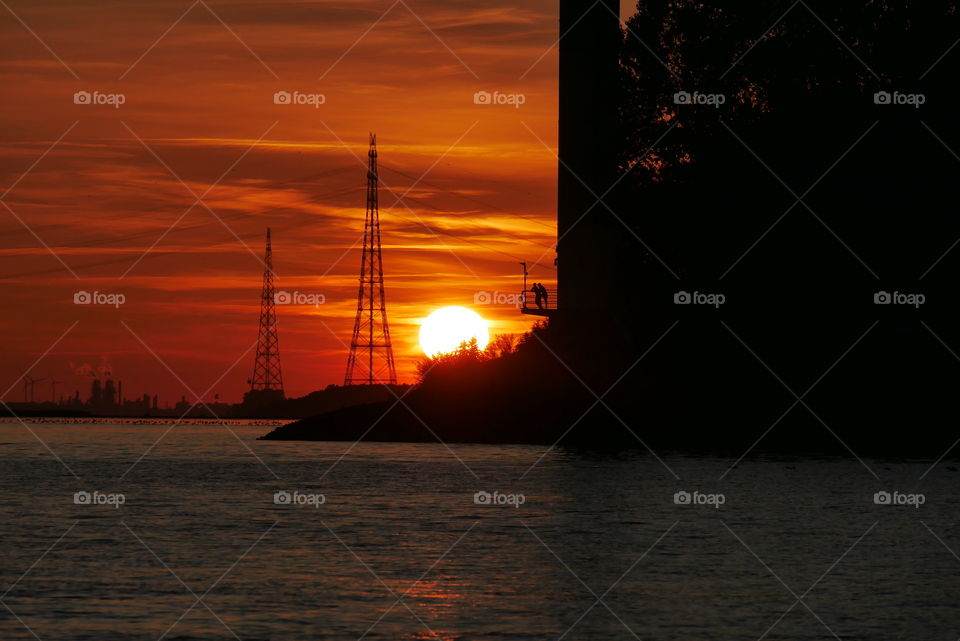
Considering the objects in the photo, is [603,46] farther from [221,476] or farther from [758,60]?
[221,476]

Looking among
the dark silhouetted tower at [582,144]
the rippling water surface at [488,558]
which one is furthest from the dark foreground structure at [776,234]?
the rippling water surface at [488,558]

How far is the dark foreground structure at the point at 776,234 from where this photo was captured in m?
82.1

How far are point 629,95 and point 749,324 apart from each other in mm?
18952

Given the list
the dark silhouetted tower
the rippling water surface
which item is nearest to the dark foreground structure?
the dark silhouetted tower

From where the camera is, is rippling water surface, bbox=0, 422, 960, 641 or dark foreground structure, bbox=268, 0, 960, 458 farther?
dark foreground structure, bbox=268, 0, 960, 458

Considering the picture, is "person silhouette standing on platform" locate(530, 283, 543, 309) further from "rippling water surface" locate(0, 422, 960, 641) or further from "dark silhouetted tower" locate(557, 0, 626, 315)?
"rippling water surface" locate(0, 422, 960, 641)

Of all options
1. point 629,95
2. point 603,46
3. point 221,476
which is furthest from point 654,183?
point 221,476

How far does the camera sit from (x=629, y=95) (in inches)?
3720

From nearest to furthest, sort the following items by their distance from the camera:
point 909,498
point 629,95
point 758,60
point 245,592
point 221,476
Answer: point 245,592 < point 909,498 < point 221,476 < point 758,60 < point 629,95

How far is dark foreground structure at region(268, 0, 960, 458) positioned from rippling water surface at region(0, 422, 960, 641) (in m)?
12.4

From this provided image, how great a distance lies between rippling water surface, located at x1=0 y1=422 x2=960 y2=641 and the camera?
1118 inches

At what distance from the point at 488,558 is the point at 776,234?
48.6 meters

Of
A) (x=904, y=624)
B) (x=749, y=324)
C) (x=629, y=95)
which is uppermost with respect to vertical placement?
(x=629, y=95)

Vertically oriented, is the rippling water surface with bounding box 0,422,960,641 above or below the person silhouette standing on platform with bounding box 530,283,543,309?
below
